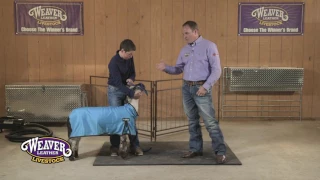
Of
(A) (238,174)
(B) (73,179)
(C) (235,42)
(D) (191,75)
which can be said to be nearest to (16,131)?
(B) (73,179)

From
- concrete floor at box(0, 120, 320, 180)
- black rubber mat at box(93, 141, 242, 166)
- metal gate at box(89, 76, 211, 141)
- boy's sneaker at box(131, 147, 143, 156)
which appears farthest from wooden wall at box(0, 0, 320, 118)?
boy's sneaker at box(131, 147, 143, 156)

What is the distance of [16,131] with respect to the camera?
5.88 m

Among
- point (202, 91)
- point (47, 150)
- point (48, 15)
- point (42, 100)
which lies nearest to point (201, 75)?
point (202, 91)

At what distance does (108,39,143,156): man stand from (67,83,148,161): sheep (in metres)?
0.19

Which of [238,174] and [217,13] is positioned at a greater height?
[217,13]

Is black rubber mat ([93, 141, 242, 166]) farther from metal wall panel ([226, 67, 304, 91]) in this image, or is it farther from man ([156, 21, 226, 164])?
metal wall panel ([226, 67, 304, 91])

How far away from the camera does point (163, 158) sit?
476 cm

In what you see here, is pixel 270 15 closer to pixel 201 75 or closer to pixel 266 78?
pixel 266 78

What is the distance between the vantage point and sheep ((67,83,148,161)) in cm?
448

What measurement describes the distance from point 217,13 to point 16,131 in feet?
12.3

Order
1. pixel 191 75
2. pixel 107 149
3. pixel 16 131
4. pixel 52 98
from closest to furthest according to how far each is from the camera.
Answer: pixel 191 75, pixel 107 149, pixel 16 131, pixel 52 98

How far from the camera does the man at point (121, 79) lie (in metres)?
4.57

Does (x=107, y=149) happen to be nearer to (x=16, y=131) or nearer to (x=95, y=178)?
(x=95, y=178)

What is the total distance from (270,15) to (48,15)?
3.75 meters
